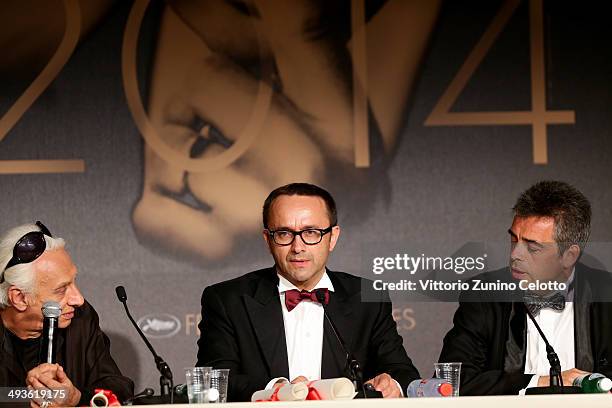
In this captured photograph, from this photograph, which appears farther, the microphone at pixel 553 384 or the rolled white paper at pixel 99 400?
the microphone at pixel 553 384

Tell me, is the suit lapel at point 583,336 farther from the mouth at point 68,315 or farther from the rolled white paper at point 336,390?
the mouth at point 68,315

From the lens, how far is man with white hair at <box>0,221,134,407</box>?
13.3 feet

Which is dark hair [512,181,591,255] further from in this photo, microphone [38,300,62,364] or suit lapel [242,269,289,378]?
microphone [38,300,62,364]

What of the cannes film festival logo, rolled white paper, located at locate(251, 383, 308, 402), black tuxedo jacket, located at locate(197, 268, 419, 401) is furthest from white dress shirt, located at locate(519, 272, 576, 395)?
Answer: the cannes film festival logo

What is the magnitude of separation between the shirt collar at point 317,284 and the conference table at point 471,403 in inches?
46.6

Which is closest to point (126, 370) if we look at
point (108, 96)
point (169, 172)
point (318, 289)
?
point (169, 172)

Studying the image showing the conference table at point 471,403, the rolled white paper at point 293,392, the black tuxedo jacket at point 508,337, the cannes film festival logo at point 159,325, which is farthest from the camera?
the cannes film festival logo at point 159,325

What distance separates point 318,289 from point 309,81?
178cm

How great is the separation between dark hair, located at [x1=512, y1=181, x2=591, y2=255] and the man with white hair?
1.60 metres

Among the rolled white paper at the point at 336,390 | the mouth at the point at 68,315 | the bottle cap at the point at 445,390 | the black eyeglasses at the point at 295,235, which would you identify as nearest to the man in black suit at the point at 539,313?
the bottle cap at the point at 445,390

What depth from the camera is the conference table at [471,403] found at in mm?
3049

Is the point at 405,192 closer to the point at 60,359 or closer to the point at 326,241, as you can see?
the point at 326,241

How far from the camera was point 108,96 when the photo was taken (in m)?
5.73

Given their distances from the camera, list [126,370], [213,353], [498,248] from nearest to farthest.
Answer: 1. [498,248]
2. [213,353]
3. [126,370]
